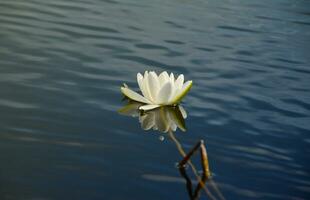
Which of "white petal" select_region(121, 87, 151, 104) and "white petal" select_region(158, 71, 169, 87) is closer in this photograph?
"white petal" select_region(158, 71, 169, 87)

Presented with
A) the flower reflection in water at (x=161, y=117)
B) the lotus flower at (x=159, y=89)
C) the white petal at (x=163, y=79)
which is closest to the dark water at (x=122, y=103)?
the flower reflection in water at (x=161, y=117)

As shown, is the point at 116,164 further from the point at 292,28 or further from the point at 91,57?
the point at 292,28

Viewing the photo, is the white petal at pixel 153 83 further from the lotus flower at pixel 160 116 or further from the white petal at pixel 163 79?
the lotus flower at pixel 160 116

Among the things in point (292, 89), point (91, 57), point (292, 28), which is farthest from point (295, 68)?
point (292, 28)

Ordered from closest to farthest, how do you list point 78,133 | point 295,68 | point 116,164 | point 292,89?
point 116,164, point 78,133, point 292,89, point 295,68

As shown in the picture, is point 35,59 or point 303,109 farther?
point 35,59

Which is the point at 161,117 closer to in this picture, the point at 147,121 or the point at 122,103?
the point at 147,121

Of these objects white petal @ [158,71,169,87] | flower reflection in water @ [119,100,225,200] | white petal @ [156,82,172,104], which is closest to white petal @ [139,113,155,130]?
flower reflection in water @ [119,100,225,200]

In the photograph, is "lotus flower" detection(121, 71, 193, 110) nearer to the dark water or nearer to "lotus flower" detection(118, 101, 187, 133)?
"lotus flower" detection(118, 101, 187, 133)
